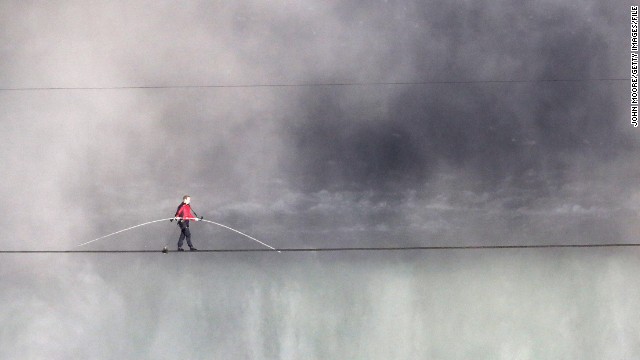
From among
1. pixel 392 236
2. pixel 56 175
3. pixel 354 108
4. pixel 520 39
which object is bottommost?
pixel 392 236

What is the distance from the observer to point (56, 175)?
23703mm

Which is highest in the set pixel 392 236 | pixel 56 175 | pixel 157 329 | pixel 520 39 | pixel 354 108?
pixel 520 39

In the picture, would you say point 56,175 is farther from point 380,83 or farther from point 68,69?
point 380,83

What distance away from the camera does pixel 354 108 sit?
942 inches

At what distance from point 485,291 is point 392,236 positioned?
3.04m

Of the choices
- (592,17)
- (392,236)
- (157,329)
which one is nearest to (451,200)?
(392,236)

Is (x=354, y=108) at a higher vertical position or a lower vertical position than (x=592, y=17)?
lower

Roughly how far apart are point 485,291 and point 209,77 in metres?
10.0

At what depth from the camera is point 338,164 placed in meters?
23.8

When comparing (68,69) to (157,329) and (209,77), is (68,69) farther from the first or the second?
(157,329)

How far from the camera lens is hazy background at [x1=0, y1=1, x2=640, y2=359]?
23.3 m

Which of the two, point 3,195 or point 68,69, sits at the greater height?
point 68,69

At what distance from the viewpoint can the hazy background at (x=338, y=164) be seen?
23.3 meters

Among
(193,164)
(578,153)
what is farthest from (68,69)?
(578,153)
